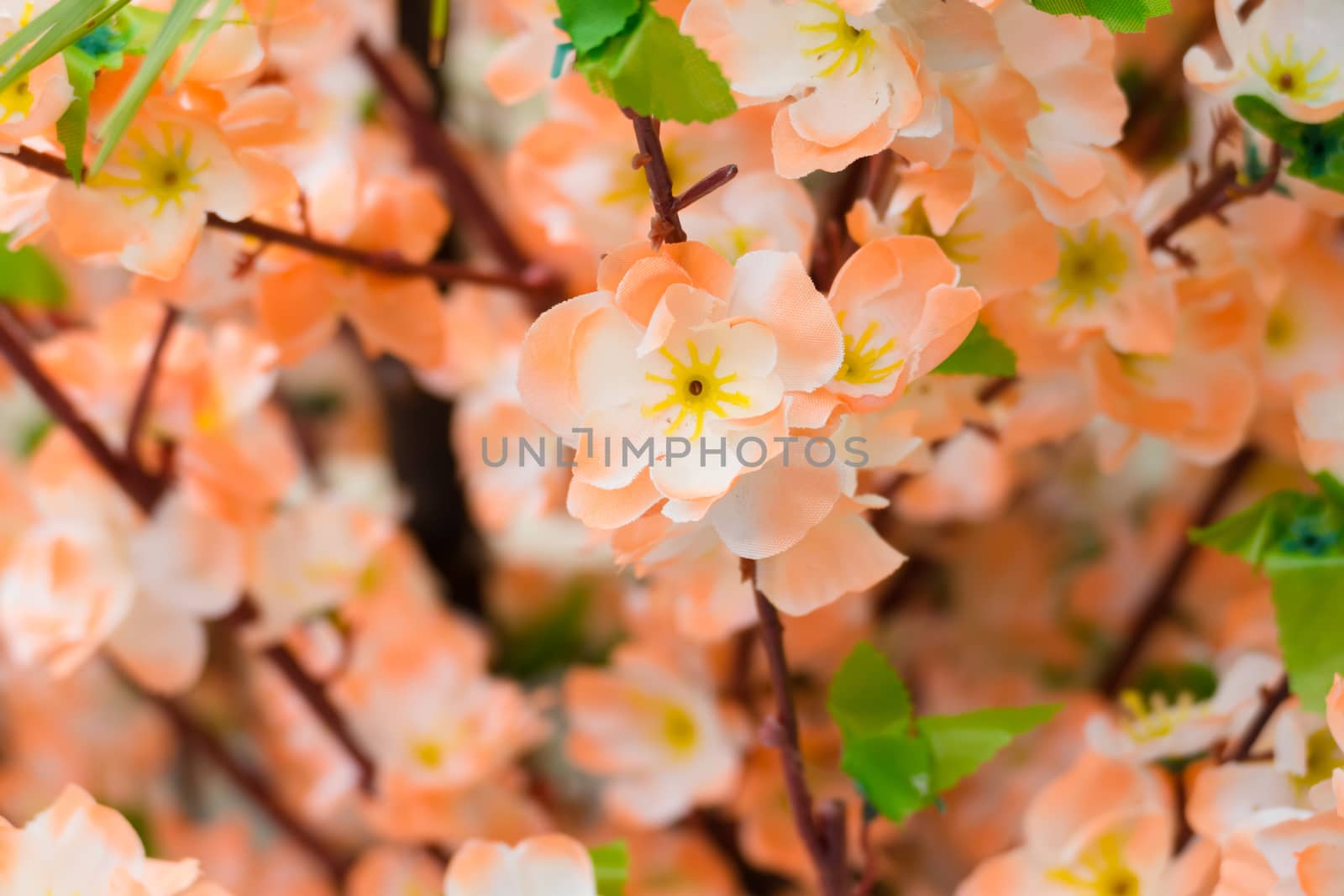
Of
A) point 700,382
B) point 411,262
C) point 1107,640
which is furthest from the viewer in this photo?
point 1107,640

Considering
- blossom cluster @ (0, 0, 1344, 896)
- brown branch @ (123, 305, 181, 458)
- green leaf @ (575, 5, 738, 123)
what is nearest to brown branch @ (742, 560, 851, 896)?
blossom cluster @ (0, 0, 1344, 896)

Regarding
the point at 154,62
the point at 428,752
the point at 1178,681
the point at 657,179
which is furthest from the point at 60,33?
the point at 1178,681

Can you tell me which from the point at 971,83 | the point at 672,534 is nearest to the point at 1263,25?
the point at 971,83

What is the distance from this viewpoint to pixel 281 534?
467mm

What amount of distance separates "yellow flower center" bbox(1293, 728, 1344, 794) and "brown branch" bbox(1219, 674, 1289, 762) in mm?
13

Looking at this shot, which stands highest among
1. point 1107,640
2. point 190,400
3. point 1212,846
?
point 190,400

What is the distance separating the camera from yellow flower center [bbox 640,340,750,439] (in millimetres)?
249

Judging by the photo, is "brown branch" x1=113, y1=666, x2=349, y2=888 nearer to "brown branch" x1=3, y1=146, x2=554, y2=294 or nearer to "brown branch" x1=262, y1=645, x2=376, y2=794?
"brown branch" x1=262, y1=645, x2=376, y2=794

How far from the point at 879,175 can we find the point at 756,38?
8 cm

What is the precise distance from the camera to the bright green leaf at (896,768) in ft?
1.03

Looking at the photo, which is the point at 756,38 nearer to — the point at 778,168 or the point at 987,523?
the point at 778,168

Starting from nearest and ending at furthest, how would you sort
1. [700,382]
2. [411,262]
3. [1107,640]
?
[700,382] < [411,262] < [1107,640]

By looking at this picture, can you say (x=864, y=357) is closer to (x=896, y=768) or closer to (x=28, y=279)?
(x=896, y=768)

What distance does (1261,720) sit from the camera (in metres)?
0.35
